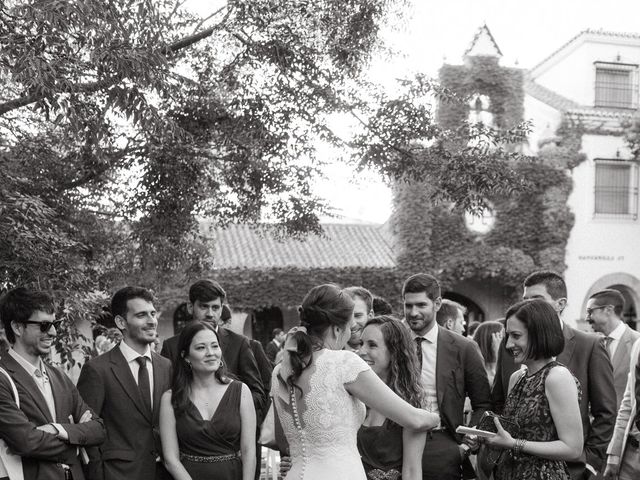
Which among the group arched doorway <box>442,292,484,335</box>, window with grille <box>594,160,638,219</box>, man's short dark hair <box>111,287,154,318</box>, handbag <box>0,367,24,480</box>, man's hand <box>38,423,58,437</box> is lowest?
handbag <box>0,367,24,480</box>

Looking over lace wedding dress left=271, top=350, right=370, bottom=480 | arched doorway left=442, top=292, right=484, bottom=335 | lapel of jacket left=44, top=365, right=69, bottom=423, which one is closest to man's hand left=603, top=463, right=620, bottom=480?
lace wedding dress left=271, top=350, right=370, bottom=480

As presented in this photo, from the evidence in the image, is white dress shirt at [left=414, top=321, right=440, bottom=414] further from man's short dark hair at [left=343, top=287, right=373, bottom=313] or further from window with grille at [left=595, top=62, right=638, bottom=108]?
window with grille at [left=595, top=62, right=638, bottom=108]

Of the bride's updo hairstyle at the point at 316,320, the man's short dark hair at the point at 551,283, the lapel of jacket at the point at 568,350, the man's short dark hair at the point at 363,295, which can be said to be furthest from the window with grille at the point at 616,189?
the bride's updo hairstyle at the point at 316,320

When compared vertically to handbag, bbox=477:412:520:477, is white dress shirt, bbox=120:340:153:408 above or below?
above

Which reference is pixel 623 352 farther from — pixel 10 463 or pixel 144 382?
pixel 10 463

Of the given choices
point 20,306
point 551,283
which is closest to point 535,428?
point 551,283

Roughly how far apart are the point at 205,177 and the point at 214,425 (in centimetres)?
417

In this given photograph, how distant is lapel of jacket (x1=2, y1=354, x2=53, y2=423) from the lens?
4762 millimetres

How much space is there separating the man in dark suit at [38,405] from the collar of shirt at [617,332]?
457cm

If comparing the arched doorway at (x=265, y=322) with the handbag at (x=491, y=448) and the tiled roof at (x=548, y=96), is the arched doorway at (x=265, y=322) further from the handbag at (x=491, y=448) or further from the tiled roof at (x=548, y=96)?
the handbag at (x=491, y=448)

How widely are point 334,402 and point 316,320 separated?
1.35 feet

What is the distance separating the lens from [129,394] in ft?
17.2

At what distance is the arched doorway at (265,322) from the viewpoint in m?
25.5

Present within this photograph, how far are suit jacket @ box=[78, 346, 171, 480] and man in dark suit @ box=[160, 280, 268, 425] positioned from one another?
2.81ft
